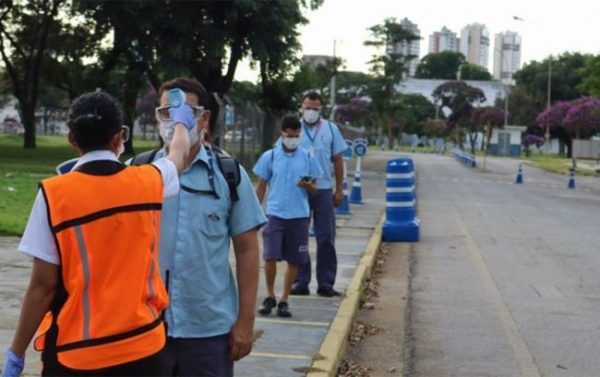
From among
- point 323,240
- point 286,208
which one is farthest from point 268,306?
point 323,240

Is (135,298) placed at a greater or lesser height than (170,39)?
lesser

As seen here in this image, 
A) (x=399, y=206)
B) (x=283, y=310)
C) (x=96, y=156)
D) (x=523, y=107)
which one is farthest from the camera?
(x=523, y=107)

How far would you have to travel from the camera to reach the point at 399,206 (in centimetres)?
1565

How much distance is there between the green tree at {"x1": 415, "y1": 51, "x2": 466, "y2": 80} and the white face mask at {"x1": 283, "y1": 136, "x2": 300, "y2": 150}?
546ft

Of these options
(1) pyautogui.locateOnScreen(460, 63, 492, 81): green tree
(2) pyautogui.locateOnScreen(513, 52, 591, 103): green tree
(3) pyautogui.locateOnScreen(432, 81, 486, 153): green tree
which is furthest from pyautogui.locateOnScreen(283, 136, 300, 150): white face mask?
(1) pyautogui.locateOnScreen(460, 63, 492, 81): green tree

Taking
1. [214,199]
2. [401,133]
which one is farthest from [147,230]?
[401,133]

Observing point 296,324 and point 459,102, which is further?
point 459,102

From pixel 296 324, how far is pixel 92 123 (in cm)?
506

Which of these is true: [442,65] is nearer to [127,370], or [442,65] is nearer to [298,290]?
[298,290]

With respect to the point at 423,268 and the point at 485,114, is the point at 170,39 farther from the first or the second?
the point at 485,114

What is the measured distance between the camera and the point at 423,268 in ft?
42.4

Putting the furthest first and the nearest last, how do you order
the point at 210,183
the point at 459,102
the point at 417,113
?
the point at 417,113 → the point at 459,102 → the point at 210,183

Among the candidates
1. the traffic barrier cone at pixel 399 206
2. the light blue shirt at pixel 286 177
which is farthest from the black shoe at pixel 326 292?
the traffic barrier cone at pixel 399 206

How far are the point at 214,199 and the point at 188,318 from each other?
522mm
